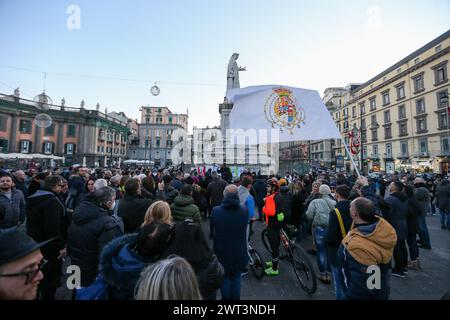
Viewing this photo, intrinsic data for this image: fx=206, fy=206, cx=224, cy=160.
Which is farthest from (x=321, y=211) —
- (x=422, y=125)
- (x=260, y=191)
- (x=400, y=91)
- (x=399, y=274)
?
(x=400, y=91)

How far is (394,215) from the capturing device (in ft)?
13.6

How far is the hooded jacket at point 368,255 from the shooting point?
6.77ft

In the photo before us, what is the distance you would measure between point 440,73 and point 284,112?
38787 mm

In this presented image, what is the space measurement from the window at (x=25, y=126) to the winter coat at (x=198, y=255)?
1859 inches

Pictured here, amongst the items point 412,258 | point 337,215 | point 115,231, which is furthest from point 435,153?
point 115,231

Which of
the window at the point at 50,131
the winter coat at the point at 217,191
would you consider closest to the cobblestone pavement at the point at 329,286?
the winter coat at the point at 217,191

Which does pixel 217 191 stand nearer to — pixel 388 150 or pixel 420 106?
pixel 420 106

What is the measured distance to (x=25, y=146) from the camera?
3472 centimetres

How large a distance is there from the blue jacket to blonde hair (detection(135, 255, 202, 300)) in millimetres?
1721

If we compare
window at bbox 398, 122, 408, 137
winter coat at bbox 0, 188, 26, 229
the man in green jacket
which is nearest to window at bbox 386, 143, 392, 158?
window at bbox 398, 122, 408, 137

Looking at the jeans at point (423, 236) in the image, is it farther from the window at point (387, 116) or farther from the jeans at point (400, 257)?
the window at point (387, 116)

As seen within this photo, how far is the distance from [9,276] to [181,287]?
41.0 inches

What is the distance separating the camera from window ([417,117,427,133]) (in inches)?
1244

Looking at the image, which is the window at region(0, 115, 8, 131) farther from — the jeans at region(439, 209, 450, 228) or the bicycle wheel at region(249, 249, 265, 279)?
the jeans at region(439, 209, 450, 228)
